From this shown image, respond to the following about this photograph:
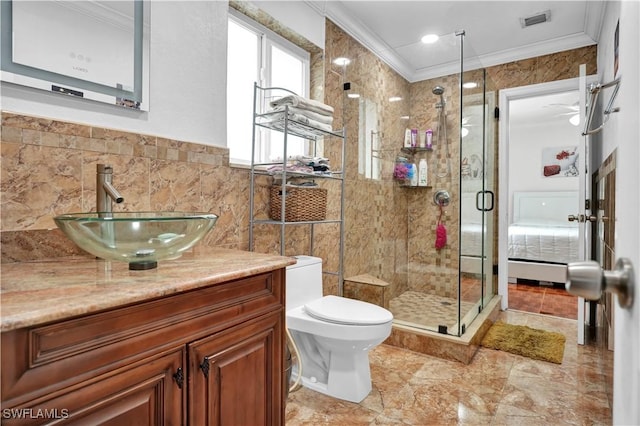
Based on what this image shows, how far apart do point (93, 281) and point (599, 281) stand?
1.03 m

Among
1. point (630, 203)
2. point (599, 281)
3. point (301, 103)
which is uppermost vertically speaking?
point (301, 103)

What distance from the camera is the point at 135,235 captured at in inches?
36.9

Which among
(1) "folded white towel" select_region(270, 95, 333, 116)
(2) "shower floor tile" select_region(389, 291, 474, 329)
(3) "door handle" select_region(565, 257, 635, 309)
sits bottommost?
(2) "shower floor tile" select_region(389, 291, 474, 329)

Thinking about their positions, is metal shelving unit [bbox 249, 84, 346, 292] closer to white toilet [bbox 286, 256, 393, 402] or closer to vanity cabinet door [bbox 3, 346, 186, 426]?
white toilet [bbox 286, 256, 393, 402]

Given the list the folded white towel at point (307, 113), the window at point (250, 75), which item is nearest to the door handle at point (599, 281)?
the folded white towel at point (307, 113)

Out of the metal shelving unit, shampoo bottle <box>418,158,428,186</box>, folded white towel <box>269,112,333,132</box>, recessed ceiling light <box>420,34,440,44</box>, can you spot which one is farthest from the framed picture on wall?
folded white towel <box>269,112,333,132</box>

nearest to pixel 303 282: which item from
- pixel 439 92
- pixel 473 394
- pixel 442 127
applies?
pixel 473 394

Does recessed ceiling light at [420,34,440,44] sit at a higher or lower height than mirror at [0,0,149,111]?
higher

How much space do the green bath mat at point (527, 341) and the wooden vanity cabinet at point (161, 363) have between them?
2.00 metres

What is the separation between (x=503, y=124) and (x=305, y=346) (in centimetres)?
287

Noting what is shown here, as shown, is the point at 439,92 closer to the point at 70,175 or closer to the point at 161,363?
the point at 70,175

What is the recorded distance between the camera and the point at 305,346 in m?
2.00

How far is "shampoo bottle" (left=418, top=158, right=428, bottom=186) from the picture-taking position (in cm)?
326

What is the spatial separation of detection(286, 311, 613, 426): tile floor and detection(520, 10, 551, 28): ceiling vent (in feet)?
8.06
